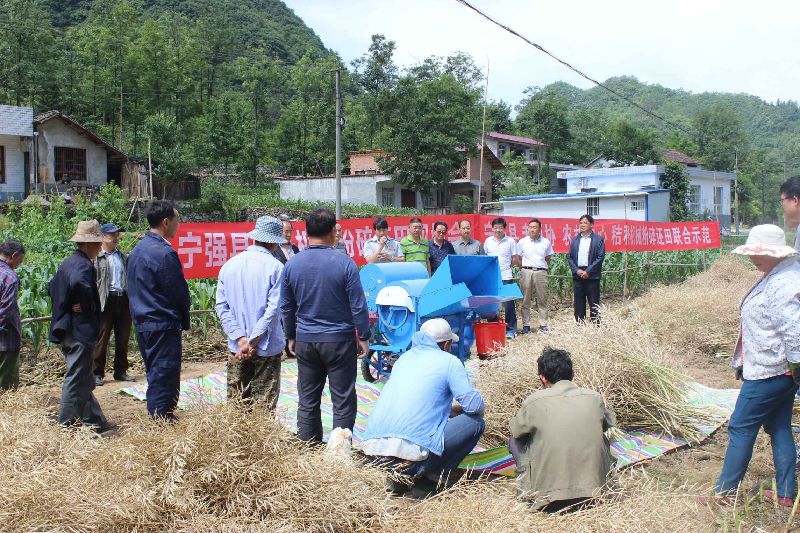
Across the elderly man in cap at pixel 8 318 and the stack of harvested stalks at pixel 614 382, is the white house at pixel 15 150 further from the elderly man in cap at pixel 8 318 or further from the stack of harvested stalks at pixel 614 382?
the stack of harvested stalks at pixel 614 382

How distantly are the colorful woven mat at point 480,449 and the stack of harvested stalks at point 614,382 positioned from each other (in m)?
0.13

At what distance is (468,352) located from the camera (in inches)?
268

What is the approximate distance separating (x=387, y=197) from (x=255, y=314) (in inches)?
1239

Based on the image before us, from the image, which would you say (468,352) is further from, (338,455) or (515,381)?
(338,455)

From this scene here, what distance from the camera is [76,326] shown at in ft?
15.3

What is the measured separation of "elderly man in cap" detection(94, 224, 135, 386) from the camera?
6320mm

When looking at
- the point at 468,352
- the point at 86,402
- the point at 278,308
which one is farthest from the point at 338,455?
the point at 468,352

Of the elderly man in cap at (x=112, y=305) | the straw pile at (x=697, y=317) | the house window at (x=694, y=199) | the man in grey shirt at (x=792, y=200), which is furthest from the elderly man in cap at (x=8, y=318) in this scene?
the house window at (x=694, y=199)

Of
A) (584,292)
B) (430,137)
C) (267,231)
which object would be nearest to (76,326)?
(267,231)

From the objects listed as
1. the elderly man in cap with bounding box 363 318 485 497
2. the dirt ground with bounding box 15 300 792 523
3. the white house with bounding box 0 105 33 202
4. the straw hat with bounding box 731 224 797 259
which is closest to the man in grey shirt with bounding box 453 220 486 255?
the dirt ground with bounding box 15 300 792 523

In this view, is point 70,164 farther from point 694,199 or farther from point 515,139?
point 694,199

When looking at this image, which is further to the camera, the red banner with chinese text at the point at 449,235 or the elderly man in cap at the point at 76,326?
the red banner with chinese text at the point at 449,235

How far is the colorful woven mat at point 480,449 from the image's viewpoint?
4000mm

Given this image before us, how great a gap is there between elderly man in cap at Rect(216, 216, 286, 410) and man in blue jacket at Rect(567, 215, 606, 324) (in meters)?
5.32
